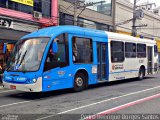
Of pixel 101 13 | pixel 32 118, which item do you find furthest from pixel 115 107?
pixel 101 13

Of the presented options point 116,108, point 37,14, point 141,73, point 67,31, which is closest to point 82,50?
point 67,31

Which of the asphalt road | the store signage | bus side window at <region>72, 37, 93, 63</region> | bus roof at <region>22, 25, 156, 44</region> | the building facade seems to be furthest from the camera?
the building facade

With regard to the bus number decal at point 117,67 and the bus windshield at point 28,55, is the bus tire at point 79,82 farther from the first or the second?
the bus number decal at point 117,67

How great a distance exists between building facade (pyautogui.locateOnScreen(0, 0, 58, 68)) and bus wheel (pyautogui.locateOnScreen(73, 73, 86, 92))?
8130mm

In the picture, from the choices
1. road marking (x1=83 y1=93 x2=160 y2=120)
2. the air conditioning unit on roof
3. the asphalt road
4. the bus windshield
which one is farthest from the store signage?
road marking (x1=83 y1=93 x2=160 y2=120)

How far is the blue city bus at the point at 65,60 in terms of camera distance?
12.0 meters

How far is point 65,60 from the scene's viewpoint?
1321 centimetres

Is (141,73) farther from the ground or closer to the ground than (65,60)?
closer to the ground

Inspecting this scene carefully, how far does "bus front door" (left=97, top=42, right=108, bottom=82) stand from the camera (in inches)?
622

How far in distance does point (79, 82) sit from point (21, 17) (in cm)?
1161

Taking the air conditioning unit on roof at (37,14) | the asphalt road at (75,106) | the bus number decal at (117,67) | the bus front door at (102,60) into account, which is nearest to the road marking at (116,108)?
the asphalt road at (75,106)

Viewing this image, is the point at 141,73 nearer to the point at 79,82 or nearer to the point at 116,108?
the point at 79,82

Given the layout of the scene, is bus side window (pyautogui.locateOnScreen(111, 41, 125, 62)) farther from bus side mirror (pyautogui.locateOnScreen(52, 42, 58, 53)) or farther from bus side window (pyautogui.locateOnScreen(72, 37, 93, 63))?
bus side mirror (pyautogui.locateOnScreen(52, 42, 58, 53))

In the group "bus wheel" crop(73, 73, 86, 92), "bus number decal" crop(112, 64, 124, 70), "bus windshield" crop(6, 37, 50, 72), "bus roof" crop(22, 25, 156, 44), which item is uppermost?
"bus roof" crop(22, 25, 156, 44)
